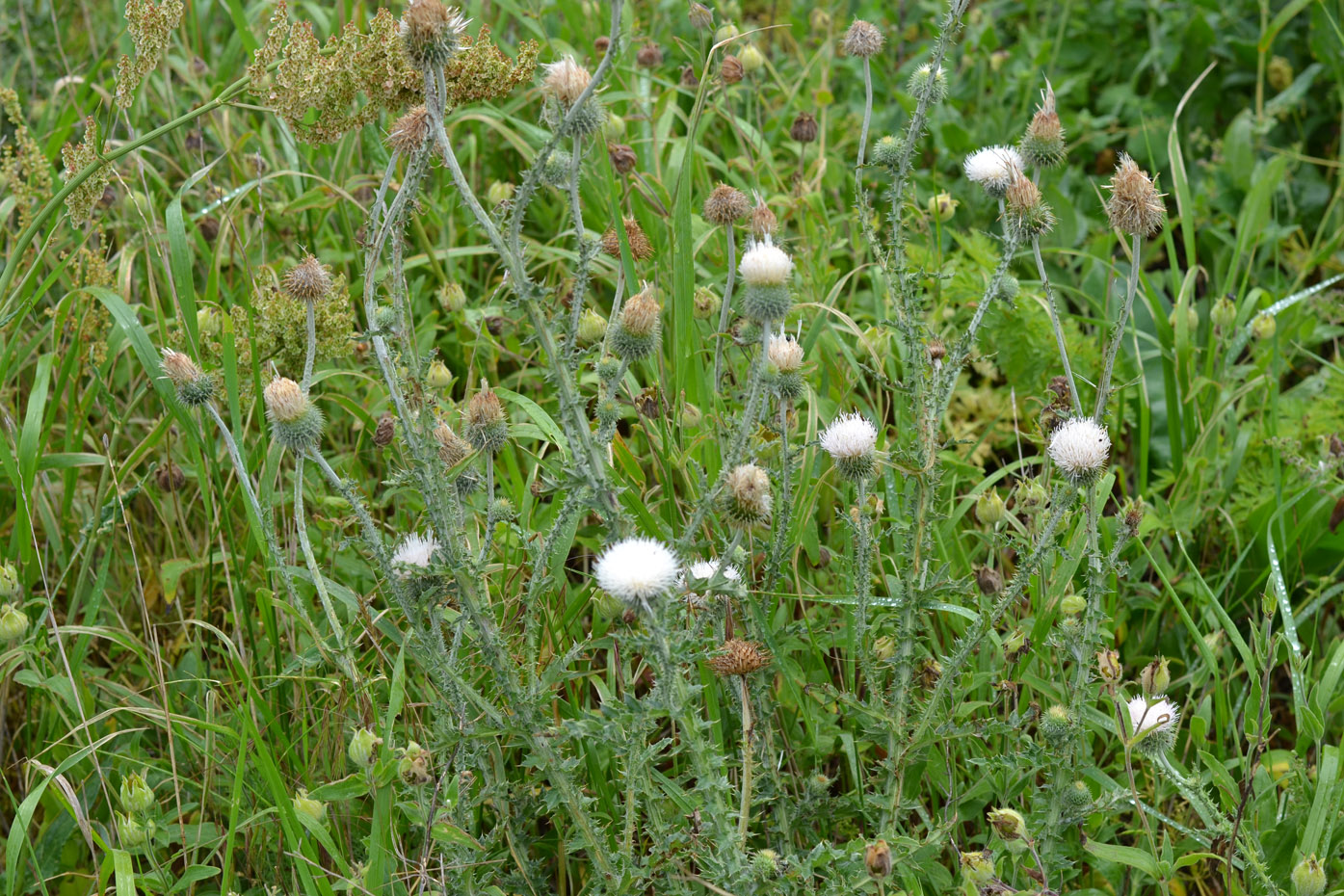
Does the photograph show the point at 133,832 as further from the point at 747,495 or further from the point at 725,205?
the point at 725,205

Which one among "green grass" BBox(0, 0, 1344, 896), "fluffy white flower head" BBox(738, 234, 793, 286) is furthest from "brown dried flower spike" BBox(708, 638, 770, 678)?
"fluffy white flower head" BBox(738, 234, 793, 286)

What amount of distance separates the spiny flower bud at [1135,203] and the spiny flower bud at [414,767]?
1442 millimetres

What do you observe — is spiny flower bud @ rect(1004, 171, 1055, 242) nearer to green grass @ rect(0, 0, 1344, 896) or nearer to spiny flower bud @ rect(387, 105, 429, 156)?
green grass @ rect(0, 0, 1344, 896)

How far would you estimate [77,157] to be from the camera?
2266 mm

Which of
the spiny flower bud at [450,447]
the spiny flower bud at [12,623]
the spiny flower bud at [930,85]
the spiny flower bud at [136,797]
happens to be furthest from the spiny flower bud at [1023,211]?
the spiny flower bud at [12,623]

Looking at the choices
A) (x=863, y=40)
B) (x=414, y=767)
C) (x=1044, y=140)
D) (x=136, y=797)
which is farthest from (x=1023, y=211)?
(x=136, y=797)

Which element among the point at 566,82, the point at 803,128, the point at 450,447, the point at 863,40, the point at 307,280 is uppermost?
the point at 566,82

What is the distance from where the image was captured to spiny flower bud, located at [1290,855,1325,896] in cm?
183

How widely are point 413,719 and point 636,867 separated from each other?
0.73 metres

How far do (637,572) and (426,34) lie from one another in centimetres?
79

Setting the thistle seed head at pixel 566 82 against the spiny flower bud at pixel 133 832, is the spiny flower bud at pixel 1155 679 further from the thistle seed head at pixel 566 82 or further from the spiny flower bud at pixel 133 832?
the spiny flower bud at pixel 133 832

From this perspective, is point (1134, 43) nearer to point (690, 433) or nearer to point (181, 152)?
point (690, 433)

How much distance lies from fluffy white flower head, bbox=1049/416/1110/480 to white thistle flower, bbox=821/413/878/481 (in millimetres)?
309

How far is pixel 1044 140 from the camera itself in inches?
84.4
